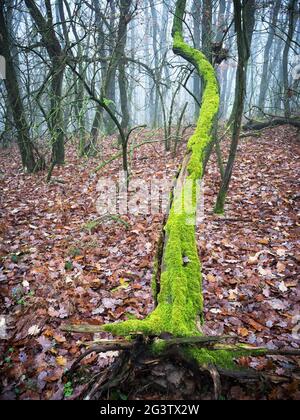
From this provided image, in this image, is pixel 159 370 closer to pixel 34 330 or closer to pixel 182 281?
pixel 182 281

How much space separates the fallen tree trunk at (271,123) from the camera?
1021 centimetres

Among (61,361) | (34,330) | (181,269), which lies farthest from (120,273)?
(181,269)

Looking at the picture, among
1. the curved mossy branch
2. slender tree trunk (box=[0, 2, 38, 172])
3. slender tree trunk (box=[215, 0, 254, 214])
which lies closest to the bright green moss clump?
the curved mossy branch

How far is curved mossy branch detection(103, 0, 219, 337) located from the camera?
229 centimetres

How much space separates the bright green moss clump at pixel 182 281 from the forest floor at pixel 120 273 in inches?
24.2

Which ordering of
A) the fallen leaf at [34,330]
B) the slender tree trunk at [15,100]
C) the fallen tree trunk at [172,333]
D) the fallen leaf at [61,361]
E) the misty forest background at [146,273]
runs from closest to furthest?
the fallen tree trunk at [172,333] → the misty forest background at [146,273] → the fallen leaf at [61,361] → the fallen leaf at [34,330] → the slender tree trunk at [15,100]

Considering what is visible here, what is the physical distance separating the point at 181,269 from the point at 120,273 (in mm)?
1847

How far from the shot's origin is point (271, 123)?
11.0m

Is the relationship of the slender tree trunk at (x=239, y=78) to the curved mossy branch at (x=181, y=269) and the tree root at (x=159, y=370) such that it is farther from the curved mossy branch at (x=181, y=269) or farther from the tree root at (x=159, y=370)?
the tree root at (x=159, y=370)

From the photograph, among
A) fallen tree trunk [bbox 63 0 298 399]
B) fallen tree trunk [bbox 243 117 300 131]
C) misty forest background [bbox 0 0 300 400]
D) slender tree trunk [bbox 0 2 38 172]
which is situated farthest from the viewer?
fallen tree trunk [bbox 243 117 300 131]

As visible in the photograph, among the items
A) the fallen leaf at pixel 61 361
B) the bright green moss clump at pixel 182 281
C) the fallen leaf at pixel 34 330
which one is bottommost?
the fallen leaf at pixel 61 361

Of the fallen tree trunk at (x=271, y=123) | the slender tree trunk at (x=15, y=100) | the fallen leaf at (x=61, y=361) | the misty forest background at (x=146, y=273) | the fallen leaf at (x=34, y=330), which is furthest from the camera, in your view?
the fallen tree trunk at (x=271, y=123)

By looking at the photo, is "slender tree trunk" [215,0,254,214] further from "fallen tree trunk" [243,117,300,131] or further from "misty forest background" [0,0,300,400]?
"fallen tree trunk" [243,117,300,131]

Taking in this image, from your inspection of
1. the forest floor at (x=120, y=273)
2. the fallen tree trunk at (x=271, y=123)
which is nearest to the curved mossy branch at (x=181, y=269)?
the forest floor at (x=120, y=273)
